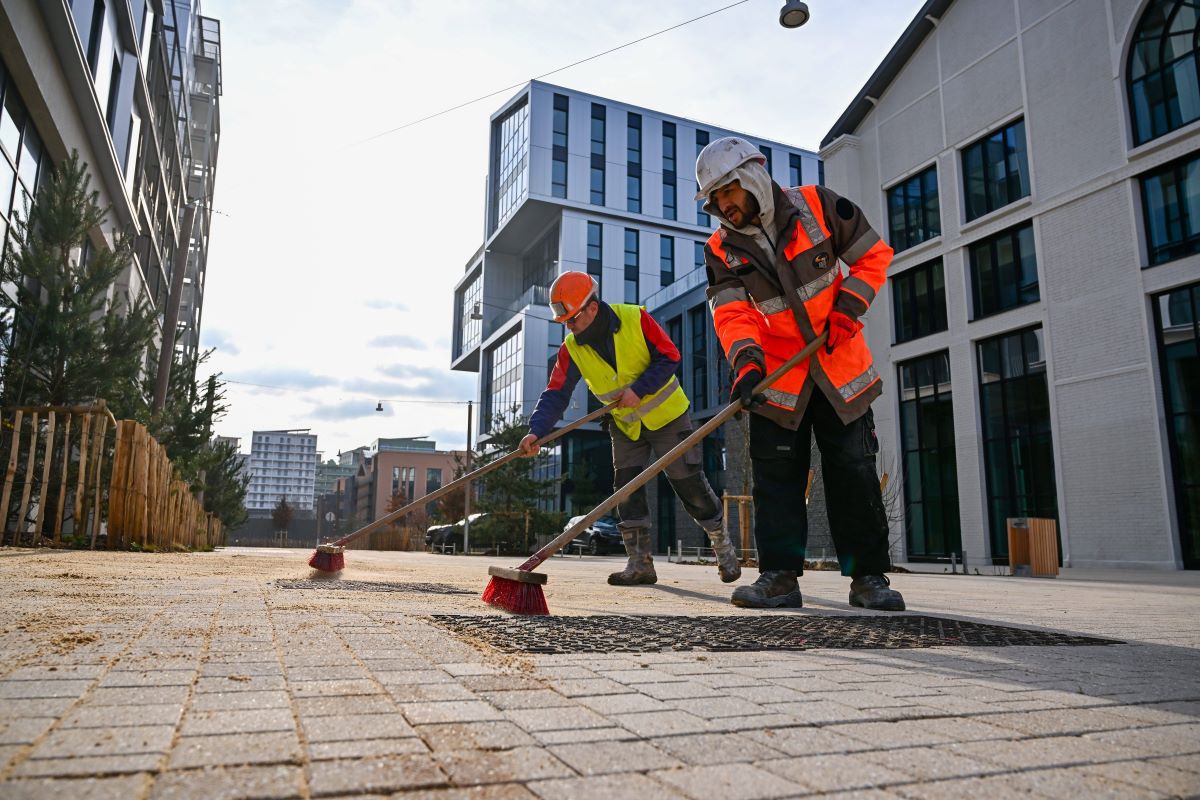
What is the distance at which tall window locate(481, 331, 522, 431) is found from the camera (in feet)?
145

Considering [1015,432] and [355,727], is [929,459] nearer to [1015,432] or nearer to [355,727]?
[1015,432]

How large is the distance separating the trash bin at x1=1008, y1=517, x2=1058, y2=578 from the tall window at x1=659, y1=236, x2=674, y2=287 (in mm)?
32925

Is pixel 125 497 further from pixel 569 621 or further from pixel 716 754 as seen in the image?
pixel 716 754

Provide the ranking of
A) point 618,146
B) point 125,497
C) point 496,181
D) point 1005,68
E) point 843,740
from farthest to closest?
point 496,181 < point 618,146 < point 1005,68 < point 125,497 < point 843,740

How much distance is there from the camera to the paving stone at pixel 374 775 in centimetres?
105

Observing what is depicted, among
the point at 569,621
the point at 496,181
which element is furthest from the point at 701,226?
the point at 569,621

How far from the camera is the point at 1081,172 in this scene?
17391 millimetres

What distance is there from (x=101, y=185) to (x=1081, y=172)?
20270mm

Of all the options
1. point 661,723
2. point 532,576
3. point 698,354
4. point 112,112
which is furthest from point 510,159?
point 661,723

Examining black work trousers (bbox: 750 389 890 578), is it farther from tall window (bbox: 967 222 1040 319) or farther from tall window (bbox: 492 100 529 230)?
tall window (bbox: 492 100 529 230)

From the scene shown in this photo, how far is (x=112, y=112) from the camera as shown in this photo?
1667cm

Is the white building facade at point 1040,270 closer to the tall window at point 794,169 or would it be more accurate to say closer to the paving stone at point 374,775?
the paving stone at point 374,775

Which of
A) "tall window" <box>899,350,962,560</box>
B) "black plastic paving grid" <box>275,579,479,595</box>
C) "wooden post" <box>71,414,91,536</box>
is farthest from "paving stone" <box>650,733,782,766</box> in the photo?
"tall window" <box>899,350,962,560</box>

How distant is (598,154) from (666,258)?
6.58 m
